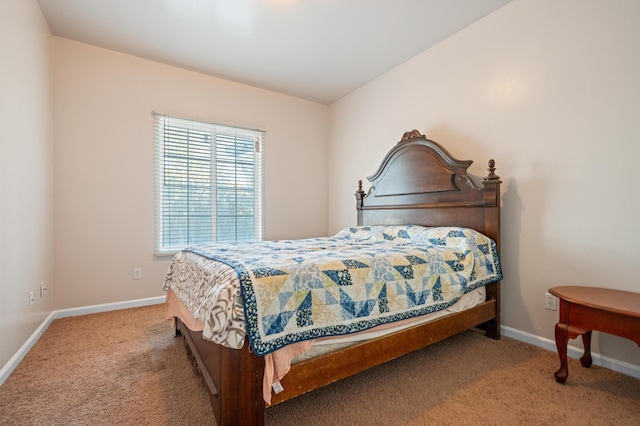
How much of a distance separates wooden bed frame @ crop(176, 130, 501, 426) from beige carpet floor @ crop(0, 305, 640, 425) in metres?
0.17

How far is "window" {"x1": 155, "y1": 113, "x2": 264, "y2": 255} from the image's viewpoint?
327 centimetres

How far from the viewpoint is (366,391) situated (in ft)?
5.23

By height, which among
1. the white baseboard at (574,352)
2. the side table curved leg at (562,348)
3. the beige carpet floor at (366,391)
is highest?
the side table curved leg at (562,348)

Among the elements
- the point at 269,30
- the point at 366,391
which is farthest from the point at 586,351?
the point at 269,30

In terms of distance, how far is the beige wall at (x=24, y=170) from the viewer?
1778mm

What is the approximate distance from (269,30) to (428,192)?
214 centimetres

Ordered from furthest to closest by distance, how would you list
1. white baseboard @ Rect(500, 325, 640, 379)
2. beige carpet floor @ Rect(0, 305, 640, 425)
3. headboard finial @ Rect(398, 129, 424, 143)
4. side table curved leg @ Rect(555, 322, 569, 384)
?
headboard finial @ Rect(398, 129, 424, 143) → white baseboard @ Rect(500, 325, 640, 379) → side table curved leg @ Rect(555, 322, 569, 384) → beige carpet floor @ Rect(0, 305, 640, 425)

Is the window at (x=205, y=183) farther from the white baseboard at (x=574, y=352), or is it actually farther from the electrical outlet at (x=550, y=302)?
the electrical outlet at (x=550, y=302)

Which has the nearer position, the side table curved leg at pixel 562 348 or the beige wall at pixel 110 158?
the side table curved leg at pixel 562 348

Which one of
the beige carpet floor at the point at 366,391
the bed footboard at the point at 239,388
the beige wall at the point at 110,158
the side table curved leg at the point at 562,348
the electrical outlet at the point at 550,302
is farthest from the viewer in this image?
the beige wall at the point at 110,158

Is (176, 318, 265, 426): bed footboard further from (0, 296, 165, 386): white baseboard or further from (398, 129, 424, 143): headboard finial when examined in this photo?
(398, 129, 424, 143): headboard finial

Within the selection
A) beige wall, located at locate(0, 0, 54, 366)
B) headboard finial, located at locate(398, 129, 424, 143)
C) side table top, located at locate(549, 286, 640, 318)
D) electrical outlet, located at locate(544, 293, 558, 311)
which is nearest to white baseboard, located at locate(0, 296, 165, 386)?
beige wall, located at locate(0, 0, 54, 366)

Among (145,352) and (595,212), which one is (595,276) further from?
(145,352)

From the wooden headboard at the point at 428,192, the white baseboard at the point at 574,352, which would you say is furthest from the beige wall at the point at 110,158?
the white baseboard at the point at 574,352
